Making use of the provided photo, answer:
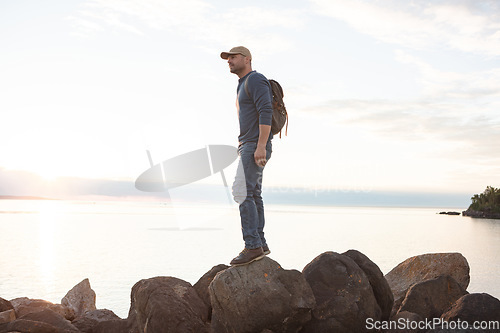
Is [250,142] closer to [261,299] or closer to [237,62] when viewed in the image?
[237,62]


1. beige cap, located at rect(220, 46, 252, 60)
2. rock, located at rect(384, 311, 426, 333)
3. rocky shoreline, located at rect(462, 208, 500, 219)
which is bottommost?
rock, located at rect(384, 311, 426, 333)

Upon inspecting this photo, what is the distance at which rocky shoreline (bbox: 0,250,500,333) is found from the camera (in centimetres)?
759

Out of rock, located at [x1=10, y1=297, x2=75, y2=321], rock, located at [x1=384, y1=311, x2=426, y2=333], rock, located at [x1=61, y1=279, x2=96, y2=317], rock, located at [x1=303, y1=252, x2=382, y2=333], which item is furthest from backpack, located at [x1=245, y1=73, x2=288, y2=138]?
rock, located at [x1=61, y1=279, x2=96, y2=317]

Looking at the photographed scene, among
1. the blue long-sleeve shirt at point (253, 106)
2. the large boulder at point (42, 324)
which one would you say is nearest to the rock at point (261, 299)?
the blue long-sleeve shirt at point (253, 106)

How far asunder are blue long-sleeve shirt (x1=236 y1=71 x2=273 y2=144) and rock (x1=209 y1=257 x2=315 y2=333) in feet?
6.92

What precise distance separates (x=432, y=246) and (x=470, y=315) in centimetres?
4559

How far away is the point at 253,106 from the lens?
734 cm

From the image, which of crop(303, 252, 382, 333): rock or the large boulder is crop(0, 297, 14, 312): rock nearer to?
the large boulder

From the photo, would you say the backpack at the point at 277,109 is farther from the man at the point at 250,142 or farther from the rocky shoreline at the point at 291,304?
the rocky shoreline at the point at 291,304

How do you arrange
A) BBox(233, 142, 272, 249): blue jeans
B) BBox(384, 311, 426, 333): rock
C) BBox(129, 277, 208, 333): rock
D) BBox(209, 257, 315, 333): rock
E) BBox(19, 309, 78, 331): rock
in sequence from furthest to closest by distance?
BBox(19, 309, 78, 331): rock
BBox(129, 277, 208, 333): rock
BBox(384, 311, 426, 333): rock
BBox(209, 257, 315, 333): rock
BBox(233, 142, 272, 249): blue jeans

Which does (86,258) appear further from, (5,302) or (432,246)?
(432,246)

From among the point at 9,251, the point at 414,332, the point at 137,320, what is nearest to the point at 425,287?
the point at 414,332

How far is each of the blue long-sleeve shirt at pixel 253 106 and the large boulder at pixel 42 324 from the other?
5.38 m

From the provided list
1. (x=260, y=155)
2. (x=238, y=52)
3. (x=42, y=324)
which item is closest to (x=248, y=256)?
(x=260, y=155)
